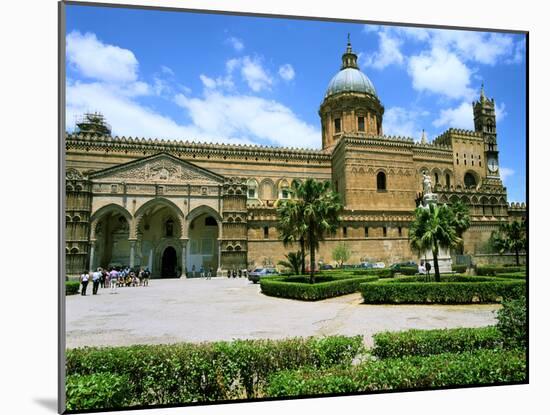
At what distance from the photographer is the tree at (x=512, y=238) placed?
2044cm

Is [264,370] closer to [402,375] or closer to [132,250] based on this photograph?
[402,375]

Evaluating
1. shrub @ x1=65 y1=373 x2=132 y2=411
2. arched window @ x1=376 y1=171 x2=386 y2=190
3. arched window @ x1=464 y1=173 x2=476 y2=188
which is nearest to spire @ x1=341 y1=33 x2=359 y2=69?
shrub @ x1=65 y1=373 x2=132 y2=411

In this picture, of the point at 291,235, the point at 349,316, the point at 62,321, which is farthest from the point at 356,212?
the point at 62,321

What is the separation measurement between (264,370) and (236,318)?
488 cm

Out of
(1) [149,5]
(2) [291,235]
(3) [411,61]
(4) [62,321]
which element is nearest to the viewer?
(4) [62,321]

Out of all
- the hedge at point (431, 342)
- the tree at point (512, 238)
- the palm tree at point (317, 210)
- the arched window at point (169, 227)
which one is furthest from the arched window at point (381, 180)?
the hedge at point (431, 342)

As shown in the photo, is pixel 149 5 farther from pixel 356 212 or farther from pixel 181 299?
pixel 356 212

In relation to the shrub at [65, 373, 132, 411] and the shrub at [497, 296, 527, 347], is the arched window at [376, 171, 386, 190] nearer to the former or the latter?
the shrub at [497, 296, 527, 347]

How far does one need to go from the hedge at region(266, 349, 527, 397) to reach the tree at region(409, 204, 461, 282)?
993 centimetres

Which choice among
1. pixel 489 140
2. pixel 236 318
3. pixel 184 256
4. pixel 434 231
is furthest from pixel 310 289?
pixel 489 140

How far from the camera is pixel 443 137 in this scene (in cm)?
4625

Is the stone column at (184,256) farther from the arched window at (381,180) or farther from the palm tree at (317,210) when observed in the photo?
the arched window at (381,180)

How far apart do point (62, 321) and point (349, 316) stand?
311 inches

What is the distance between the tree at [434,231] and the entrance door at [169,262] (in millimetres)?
19377
